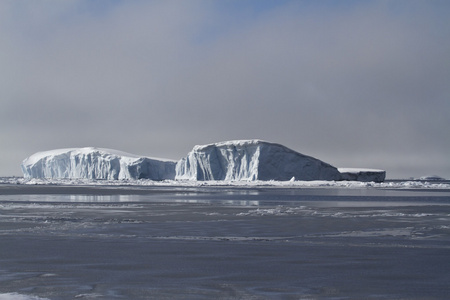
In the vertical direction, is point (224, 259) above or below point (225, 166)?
below

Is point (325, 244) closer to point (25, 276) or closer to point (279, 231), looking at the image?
point (279, 231)

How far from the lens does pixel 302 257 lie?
7.62 meters

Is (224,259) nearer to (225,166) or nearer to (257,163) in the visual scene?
(257,163)

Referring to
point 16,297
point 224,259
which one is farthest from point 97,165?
point 16,297

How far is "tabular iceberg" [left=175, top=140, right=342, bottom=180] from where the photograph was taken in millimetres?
49781

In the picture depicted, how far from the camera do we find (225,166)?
53.8 m

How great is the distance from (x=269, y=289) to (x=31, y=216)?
33.3 ft

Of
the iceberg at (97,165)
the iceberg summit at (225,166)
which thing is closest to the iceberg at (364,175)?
the iceberg summit at (225,166)

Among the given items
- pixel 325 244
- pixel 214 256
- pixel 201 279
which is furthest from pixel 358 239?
pixel 201 279

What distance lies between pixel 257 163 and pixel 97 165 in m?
28.6

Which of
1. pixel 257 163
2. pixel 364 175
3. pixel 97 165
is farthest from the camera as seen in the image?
pixel 97 165

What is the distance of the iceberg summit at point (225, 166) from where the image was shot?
50188 millimetres

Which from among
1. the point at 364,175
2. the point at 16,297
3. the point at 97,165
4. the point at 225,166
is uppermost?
the point at 97,165

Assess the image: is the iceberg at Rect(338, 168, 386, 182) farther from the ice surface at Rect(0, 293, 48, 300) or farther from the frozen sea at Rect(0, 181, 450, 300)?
the ice surface at Rect(0, 293, 48, 300)
